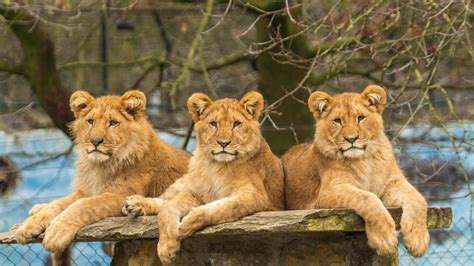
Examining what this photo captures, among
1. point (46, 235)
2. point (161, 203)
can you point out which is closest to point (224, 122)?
point (161, 203)

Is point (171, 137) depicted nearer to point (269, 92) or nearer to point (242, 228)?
point (269, 92)

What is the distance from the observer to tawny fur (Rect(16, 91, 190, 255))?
6727 millimetres

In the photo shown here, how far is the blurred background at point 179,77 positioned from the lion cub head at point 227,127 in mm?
2594

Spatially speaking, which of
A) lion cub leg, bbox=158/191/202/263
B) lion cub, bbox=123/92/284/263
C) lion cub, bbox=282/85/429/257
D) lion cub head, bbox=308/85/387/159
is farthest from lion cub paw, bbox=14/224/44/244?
lion cub head, bbox=308/85/387/159

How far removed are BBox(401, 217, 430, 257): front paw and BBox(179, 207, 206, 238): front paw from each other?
1071mm

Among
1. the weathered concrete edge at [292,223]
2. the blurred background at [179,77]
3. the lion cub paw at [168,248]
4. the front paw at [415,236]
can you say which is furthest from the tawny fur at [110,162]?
the blurred background at [179,77]

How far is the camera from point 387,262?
6523 mm

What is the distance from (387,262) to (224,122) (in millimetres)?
1249

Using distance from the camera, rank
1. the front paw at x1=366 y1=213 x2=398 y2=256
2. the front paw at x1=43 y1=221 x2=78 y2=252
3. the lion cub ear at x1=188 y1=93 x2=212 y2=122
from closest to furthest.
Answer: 1. the front paw at x1=366 y1=213 x2=398 y2=256
2. the front paw at x1=43 y1=221 x2=78 y2=252
3. the lion cub ear at x1=188 y1=93 x2=212 y2=122

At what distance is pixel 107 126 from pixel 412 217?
202cm

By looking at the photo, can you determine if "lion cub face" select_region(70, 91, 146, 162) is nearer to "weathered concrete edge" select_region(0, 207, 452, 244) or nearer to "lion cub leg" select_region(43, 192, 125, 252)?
"lion cub leg" select_region(43, 192, 125, 252)

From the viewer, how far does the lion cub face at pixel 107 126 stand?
22.4ft

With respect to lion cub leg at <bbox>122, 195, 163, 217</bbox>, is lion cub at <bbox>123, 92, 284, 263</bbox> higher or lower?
higher

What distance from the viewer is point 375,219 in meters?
5.79
